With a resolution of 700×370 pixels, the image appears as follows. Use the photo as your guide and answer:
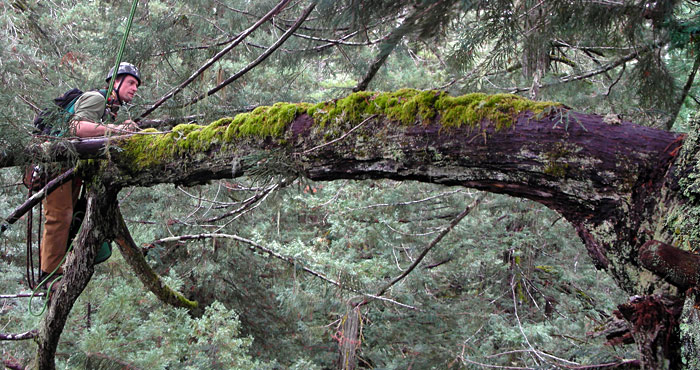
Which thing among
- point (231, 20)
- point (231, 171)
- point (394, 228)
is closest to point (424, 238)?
point (394, 228)

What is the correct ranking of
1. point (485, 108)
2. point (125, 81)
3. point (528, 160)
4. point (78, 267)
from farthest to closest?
point (125, 81) < point (78, 267) < point (485, 108) < point (528, 160)

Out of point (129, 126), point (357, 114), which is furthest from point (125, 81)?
point (357, 114)

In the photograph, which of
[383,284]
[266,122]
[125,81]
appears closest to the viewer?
[266,122]

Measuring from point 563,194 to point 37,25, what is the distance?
10262 millimetres

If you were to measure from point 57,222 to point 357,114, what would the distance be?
262cm

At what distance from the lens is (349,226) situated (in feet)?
A: 23.5

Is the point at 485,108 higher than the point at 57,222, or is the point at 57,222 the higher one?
the point at 485,108

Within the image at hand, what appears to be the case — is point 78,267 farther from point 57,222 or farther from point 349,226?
point 349,226

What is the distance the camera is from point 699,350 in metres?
1.69

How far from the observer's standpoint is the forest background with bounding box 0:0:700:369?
12.1 feet

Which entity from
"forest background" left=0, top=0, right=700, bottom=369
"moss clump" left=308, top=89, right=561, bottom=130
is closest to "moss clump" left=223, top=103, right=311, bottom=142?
"moss clump" left=308, top=89, right=561, bottom=130

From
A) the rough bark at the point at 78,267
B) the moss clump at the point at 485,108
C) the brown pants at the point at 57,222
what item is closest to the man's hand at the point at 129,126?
Answer: the rough bark at the point at 78,267

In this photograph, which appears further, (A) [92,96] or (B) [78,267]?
(B) [78,267]

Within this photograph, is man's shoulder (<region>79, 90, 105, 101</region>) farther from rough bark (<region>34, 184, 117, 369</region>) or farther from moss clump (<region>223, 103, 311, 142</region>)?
moss clump (<region>223, 103, 311, 142</region>)
